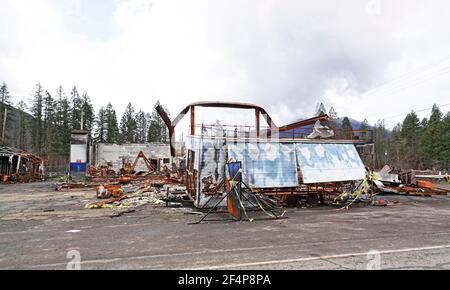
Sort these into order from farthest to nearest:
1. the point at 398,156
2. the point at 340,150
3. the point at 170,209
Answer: the point at 398,156 → the point at 340,150 → the point at 170,209

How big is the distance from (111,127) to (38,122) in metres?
15.7

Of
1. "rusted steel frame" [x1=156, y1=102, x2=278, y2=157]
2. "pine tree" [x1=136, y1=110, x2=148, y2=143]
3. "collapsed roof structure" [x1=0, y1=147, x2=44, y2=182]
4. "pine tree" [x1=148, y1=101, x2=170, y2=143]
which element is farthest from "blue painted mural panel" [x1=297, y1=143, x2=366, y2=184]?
"pine tree" [x1=136, y1=110, x2=148, y2=143]

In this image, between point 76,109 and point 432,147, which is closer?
point 432,147

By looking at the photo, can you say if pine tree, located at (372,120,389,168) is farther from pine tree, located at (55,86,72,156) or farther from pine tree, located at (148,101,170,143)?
pine tree, located at (55,86,72,156)

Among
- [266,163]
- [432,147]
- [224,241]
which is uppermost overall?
[432,147]

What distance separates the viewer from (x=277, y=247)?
6891 millimetres

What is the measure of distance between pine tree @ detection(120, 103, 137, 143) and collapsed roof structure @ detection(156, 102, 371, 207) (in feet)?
221

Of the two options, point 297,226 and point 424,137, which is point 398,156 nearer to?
point 424,137

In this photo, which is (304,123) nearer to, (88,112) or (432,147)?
(432,147)

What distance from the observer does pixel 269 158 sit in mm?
14844

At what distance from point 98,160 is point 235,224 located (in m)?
41.9

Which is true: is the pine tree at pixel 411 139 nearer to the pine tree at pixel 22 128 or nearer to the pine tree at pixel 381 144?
the pine tree at pixel 381 144

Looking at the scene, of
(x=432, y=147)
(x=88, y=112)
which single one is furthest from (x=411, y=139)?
(x=88, y=112)
